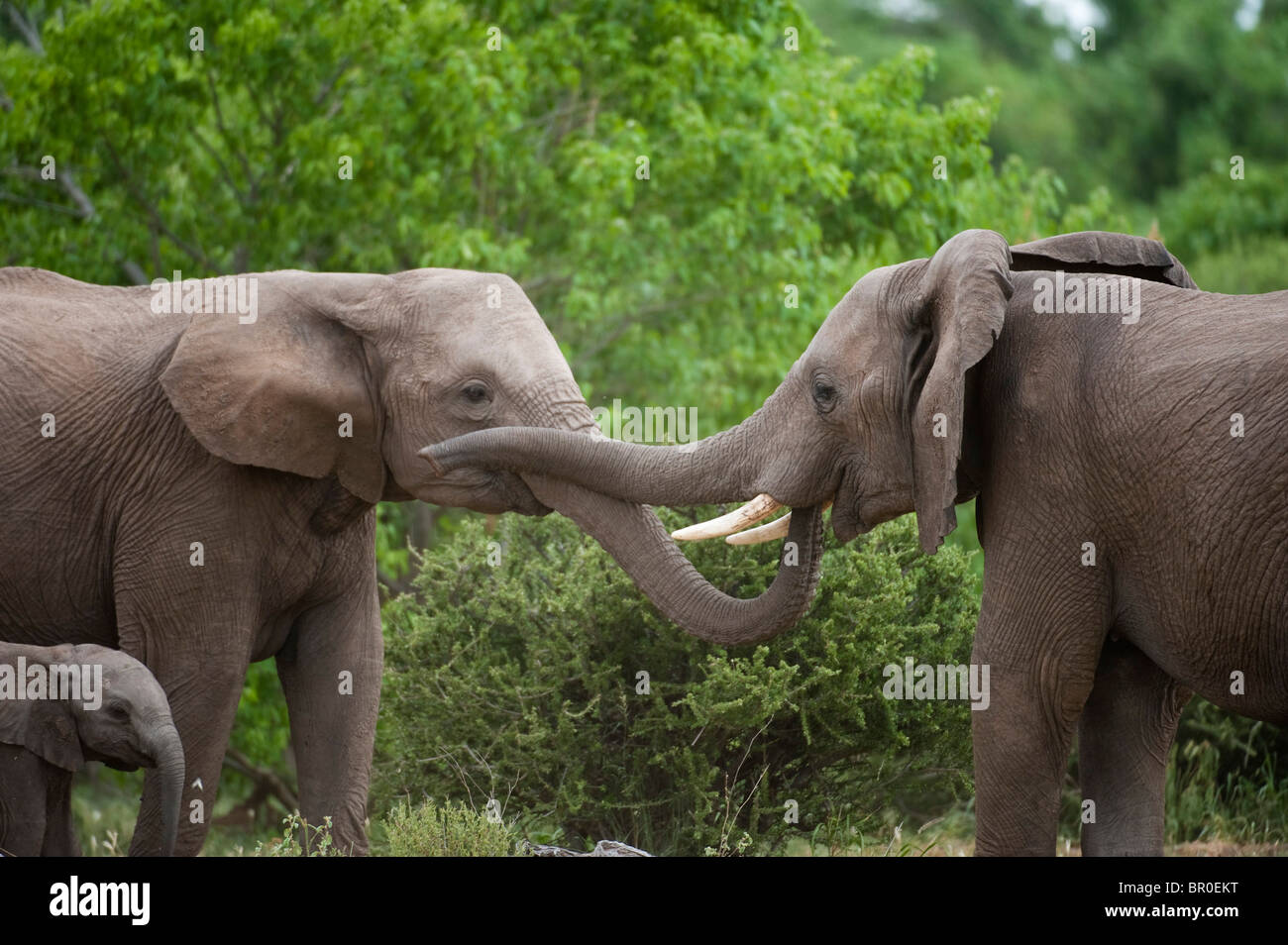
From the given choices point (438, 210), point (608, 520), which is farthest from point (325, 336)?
point (438, 210)

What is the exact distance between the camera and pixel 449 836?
7301 mm

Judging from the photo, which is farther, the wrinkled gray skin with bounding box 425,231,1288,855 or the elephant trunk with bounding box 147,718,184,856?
the elephant trunk with bounding box 147,718,184,856

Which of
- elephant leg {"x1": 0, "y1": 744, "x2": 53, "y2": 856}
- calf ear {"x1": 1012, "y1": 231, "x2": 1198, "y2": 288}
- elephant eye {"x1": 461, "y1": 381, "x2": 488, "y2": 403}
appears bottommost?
elephant leg {"x1": 0, "y1": 744, "x2": 53, "y2": 856}

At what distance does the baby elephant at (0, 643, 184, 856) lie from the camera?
21.9 feet

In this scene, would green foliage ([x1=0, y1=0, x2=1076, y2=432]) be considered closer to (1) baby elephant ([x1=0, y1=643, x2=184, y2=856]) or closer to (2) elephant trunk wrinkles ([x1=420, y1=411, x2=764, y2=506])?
(2) elephant trunk wrinkles ([x1=420, y1=411, x2=764, y2=506])

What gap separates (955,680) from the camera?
880 centimetres

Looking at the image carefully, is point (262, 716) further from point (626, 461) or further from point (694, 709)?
point (626, 461)

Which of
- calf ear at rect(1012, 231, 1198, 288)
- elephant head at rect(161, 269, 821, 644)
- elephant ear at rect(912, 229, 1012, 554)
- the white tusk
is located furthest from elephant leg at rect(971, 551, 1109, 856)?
elephant head at rect(161, 269, 821, 644)

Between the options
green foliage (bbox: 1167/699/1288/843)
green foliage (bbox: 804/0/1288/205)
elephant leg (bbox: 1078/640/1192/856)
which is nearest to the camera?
elephant leg (bbox: 1078/640/1192/856)

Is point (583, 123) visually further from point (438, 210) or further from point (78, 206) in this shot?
point (78, 206)

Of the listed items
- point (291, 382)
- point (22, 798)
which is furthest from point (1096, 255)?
point (22, 798)

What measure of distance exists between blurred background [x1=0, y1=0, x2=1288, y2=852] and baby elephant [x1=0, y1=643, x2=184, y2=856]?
2178 millimetres

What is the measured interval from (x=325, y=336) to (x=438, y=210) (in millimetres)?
6679

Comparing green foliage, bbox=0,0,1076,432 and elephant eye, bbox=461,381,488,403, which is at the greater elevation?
green foliage, bbox=0,0,1076,432
